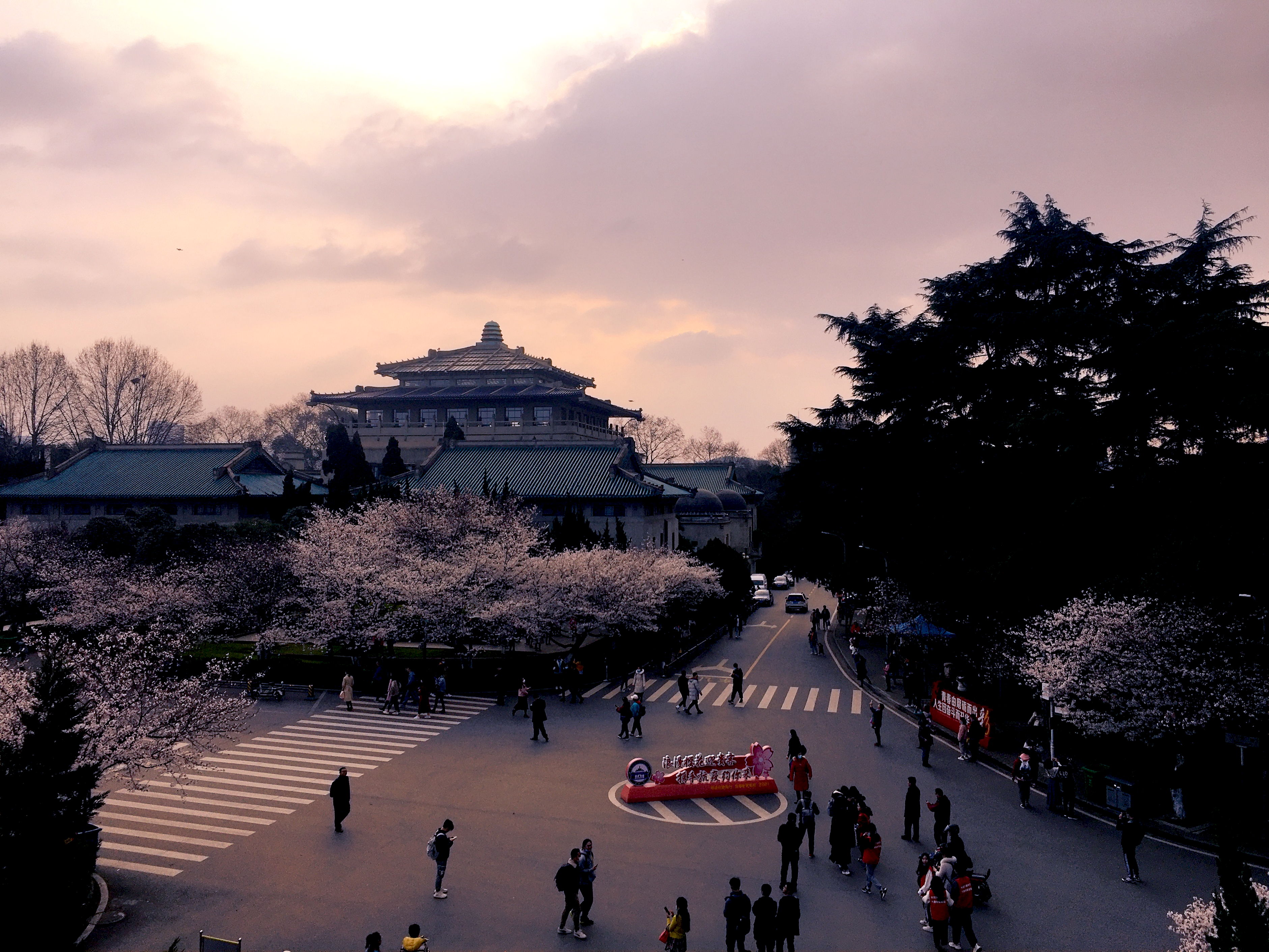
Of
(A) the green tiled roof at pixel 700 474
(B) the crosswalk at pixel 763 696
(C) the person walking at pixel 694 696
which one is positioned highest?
(A) the green tiled roof at pixel 700 474

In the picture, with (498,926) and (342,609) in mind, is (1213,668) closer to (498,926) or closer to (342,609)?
(498,926)

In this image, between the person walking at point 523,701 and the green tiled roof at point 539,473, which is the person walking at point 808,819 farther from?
the green tiled roof at point 539,473

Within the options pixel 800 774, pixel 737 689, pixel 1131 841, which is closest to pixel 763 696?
pixel 737 689

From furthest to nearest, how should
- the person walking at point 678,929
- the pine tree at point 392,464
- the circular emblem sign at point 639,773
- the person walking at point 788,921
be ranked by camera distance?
the pine tree at point 392,464, the circular emblem sign at point 639,773, the person walking at point 788,921, the person walking at point 678,929

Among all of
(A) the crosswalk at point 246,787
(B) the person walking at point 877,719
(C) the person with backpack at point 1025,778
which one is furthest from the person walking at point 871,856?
(A) the crosswalk at point 246,787

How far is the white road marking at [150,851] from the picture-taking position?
1631 centimetres

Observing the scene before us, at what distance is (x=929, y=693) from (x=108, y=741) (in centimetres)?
2690

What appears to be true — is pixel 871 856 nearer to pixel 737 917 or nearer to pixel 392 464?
pixel 737 917

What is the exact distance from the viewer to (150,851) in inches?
655

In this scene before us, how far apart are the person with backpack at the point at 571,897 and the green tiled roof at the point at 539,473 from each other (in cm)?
3913

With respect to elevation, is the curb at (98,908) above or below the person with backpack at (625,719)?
below

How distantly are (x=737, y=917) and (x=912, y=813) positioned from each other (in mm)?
6478

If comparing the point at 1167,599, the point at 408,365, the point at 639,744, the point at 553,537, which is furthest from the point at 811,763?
the point at 408,365

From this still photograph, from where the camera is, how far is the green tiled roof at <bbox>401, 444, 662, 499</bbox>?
177 feet
